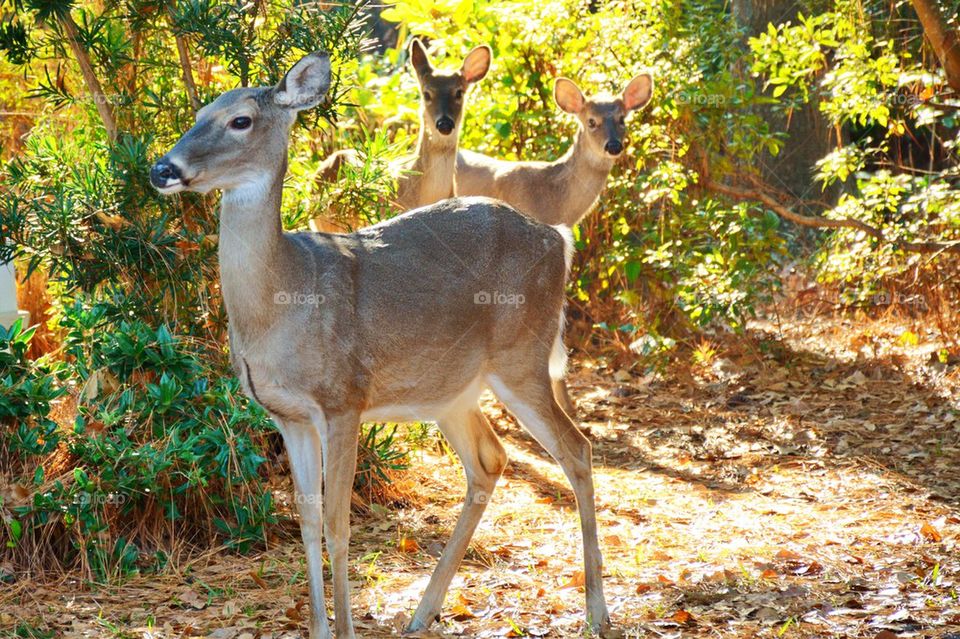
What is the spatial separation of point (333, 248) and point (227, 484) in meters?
1.52

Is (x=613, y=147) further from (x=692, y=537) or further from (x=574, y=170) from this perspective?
(x=692, y=537)

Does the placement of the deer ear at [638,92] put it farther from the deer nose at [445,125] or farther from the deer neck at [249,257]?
the deer neck at [249,257]

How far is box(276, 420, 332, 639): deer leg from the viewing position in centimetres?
480

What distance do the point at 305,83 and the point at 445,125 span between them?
155 inches

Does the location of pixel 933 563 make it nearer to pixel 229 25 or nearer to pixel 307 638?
pixel 307 638

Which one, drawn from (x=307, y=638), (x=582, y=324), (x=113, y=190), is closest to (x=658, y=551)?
(x=307, y=638)

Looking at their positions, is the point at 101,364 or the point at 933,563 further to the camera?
the point at 101,364

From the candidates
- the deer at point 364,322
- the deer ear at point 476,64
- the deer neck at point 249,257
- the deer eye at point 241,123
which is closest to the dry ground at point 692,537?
the deer at point 364,322

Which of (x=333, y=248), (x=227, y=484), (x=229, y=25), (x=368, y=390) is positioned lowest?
(x=227, y=484)

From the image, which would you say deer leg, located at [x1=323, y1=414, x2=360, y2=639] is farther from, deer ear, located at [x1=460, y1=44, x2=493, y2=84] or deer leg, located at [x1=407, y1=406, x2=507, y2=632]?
deer ear, located at [x1=460, y1=44, x2=493, y2=84]

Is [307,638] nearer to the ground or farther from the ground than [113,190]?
nearer to the ground

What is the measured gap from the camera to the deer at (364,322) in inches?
184

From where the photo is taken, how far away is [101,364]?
19.5 ft

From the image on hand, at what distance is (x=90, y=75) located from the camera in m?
6.30
